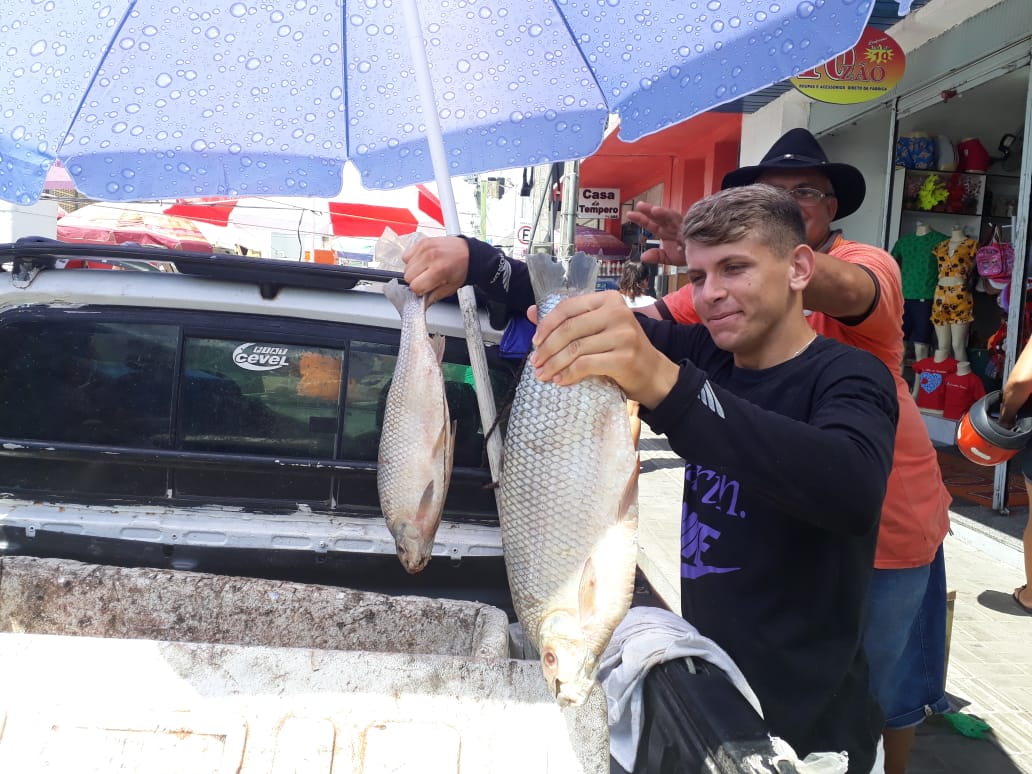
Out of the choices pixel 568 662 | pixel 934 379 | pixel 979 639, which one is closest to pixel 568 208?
pixel 934 379

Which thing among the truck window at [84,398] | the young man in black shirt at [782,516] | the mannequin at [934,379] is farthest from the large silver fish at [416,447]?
the mannequin at [934,379]

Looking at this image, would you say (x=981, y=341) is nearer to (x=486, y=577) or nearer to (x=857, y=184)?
(x=857, y=184)

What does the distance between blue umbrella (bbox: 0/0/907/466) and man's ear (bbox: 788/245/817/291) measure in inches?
22.5

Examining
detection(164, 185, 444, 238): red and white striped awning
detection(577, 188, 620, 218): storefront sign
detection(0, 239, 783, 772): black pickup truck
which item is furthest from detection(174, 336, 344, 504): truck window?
detection(577, 188, 620, 218): storefront sign

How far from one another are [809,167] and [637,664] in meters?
1.70

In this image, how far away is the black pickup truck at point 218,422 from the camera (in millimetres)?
2719

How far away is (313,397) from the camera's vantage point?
2.91 metres

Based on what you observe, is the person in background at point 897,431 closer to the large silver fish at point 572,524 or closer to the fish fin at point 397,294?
the fish fin at point 397,294

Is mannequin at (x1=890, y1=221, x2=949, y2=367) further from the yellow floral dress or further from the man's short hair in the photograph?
the man's short hair

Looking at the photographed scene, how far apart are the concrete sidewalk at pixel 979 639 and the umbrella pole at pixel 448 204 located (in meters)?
1.44

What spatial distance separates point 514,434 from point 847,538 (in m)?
0.83

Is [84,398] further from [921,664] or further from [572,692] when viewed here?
[921,664]

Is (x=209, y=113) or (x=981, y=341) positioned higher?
(x=209, y=113)

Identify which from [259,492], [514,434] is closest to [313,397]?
[259,492]
